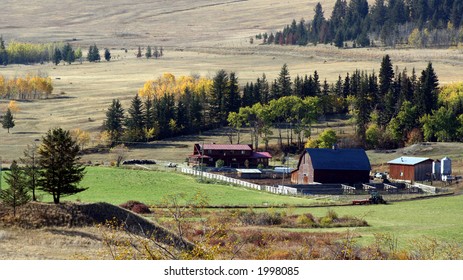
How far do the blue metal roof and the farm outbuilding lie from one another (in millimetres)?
2952

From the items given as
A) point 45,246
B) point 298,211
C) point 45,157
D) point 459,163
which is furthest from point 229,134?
point 45,246

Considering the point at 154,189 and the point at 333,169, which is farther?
the point at 333,169

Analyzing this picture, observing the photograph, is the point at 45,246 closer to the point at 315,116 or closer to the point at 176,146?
the point at 176,146

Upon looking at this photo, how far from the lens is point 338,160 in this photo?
85812 millimetres

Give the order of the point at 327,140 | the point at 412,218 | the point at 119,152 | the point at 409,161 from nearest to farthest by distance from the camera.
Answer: the point at 412,218 → the point at 409,161 → the point at 327,140 → the point at 119,152

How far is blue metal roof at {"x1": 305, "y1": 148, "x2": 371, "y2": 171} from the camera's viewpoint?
279ft

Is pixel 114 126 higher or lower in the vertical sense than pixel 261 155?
higher

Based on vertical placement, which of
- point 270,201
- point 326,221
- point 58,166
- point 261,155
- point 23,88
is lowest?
point 261,155

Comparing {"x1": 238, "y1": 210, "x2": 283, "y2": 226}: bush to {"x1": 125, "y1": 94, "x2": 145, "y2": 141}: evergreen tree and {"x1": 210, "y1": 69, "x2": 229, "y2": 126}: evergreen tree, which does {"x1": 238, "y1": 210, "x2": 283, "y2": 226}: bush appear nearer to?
{"x1": 125, "y1": 94, "x2": 145, "y2": 141}: evergreen tree

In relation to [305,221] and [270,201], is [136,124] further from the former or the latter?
[305,221]

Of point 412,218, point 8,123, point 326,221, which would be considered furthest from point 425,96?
point 326,221

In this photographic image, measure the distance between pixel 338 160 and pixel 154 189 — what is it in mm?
19371

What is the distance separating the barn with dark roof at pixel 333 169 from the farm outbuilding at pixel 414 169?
2.93 meters

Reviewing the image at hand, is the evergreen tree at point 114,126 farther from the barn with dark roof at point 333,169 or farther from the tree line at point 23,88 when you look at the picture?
the tree line at point 23,88
